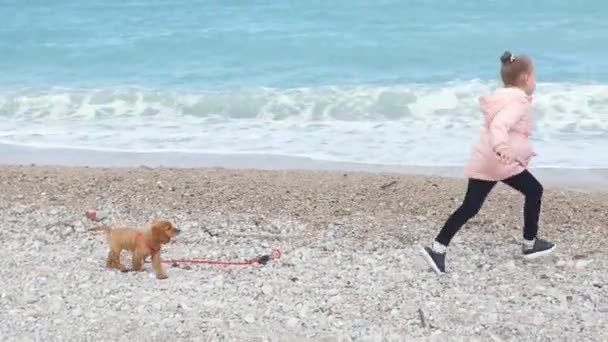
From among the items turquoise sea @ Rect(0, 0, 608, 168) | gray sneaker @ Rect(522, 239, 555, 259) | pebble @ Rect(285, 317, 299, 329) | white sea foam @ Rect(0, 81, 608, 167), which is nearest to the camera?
pebble @ Rect(285, 317, 299, 329)

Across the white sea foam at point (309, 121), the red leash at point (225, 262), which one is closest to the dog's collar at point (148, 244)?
the red leash at point (225, 262)

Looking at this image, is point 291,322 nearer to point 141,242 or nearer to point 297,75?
point 141,242

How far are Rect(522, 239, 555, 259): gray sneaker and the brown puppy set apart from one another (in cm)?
187

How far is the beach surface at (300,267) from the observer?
480 centimetres

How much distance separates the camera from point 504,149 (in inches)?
200

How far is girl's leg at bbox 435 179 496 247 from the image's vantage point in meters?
5.51

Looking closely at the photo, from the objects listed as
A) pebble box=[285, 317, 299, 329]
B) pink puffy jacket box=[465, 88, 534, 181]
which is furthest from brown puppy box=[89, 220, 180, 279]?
pink puffy jacket box=[465, 88, 534, 181]

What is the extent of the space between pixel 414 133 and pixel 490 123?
5.18m

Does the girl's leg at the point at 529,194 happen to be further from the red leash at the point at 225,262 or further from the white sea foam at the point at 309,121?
the white sea foam at the point at 309,121

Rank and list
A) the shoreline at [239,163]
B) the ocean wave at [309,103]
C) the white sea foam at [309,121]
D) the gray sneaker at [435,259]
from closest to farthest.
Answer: the gray sneaker at [435,259] < the shoreline at [239,163] < the white sea foam at [309,121] < the ocean wave at [309,103]

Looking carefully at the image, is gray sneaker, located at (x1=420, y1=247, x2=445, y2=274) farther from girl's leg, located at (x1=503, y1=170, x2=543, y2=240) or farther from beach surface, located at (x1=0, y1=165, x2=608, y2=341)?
girl's leg, located at (x1=503, y1=170, x2=543, y2=240)

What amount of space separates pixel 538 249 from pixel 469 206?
523 millimetres

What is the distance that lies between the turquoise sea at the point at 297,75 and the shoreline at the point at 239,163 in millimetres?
198

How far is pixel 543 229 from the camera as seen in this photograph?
647 cm
